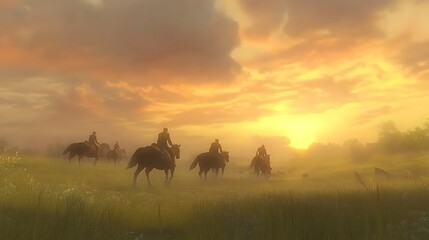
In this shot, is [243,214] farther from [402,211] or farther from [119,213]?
[402,211]

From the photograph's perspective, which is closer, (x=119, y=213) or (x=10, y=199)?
(x=119, y=213)

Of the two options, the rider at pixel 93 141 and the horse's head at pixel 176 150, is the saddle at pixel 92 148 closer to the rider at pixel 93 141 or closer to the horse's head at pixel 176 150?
the rider at pixel 93 141

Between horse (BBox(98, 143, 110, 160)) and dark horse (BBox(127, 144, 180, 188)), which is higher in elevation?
horse (BBox(98, 143, 110, 160))

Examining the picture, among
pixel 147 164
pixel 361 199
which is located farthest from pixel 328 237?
pixel 147 164

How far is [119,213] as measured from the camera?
302 inches

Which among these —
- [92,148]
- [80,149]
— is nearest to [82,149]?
[80,149]

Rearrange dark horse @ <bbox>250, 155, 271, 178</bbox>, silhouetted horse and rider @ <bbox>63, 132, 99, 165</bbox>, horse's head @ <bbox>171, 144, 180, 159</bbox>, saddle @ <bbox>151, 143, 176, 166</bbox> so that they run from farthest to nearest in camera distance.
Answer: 1. dark horse @ <bbox>250, 155, 271, 178</bbox>
2. silhouetted horse and rider @ <bbox>63, 132, 99, 165</bbox>
3. horse's head @ <bbox>171, 144, 180, 159</bbox>
4. saddle @ <bbox>151, 143, 176, 166</bbox>

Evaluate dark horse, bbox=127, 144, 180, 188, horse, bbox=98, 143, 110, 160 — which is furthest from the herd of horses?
horse, bbox=98, 143, 110, 160

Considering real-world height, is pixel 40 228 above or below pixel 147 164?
below

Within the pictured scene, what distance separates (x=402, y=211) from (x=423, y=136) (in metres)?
56.7

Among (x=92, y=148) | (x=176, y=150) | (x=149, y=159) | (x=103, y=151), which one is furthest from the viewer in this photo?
(x=103, y=151)

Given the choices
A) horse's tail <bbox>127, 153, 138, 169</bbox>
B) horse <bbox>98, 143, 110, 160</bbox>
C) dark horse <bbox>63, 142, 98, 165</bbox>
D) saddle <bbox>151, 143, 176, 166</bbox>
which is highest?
horse <bbox>98, 143, 110, 160</bbox>

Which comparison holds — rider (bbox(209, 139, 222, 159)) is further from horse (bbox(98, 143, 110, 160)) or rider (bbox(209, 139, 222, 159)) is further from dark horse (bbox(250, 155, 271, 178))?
horse (bbox(98, 143, 110, 160))

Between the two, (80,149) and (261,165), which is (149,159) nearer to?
(80,149)
